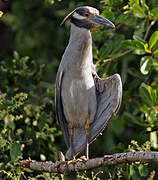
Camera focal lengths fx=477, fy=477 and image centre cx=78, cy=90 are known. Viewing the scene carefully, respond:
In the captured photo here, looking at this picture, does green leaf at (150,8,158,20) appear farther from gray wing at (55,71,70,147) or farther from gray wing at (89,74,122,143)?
gray wing at (55,71,70,147)

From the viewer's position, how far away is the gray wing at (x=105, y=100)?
12.3ft

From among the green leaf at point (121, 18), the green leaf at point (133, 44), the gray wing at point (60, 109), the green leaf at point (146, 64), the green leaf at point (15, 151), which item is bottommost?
the green leaf at point (15, 151)

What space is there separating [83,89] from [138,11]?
2.74ft

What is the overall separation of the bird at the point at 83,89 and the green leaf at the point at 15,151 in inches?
18.7

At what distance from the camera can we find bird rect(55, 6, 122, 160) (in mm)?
3689

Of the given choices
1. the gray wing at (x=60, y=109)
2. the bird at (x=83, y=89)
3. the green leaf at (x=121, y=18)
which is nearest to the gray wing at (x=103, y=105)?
the bird at (x=83, y=89)

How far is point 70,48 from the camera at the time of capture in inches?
147

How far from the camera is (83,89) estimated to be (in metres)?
3.74

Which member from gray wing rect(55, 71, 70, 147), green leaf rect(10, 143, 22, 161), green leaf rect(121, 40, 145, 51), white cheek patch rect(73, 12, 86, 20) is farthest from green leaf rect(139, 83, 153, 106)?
green leaf rect(10, 143, 22, 161)

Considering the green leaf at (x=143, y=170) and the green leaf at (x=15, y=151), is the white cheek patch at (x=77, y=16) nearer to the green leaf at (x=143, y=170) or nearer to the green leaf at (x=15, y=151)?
the green leaf at (x=15, y=151)

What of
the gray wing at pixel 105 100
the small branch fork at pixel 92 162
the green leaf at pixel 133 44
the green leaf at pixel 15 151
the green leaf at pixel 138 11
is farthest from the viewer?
the green leaf at pixel 133 44

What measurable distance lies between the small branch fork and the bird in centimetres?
30

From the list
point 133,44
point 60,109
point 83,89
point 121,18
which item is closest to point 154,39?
point 133,44

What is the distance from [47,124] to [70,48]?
Result: 966 mm
